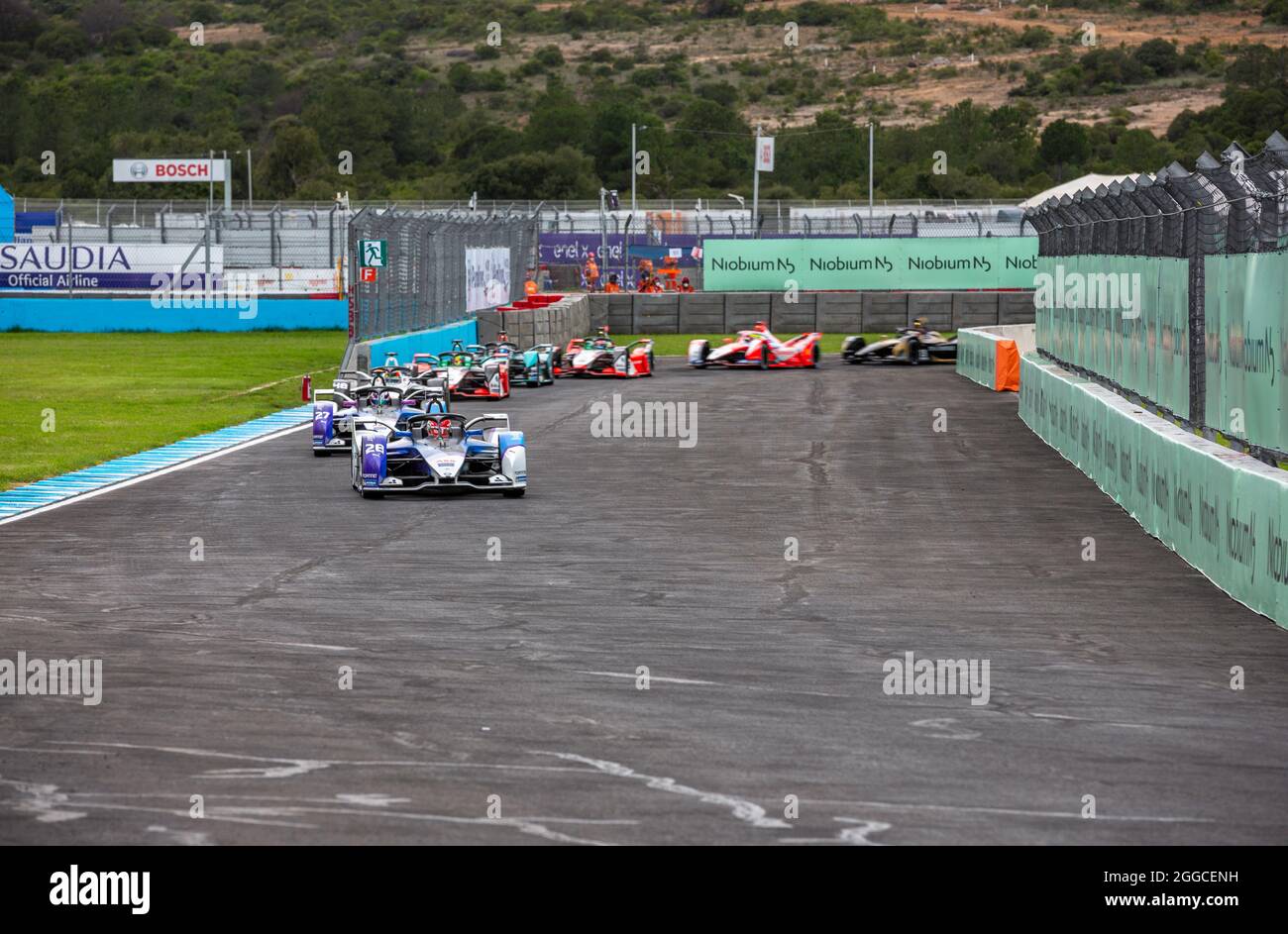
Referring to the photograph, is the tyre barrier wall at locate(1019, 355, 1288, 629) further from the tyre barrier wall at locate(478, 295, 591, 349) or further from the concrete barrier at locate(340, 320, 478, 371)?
the tyre barrier wall at locate(478, 295, 591, 349)

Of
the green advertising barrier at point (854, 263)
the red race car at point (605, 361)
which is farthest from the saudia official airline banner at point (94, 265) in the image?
the red race car at point (605, 361)

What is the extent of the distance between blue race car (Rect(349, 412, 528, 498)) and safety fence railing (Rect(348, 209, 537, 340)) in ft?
35.9

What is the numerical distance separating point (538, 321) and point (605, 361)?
572 cm

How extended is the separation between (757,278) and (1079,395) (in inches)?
1167

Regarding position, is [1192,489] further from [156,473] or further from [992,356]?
[992,356]

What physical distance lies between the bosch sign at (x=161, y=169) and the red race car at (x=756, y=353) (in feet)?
147

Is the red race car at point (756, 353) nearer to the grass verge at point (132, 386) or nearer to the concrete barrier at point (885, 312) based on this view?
the grass verge at point (132, 386)

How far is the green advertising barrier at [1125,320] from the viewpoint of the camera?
1466 cm

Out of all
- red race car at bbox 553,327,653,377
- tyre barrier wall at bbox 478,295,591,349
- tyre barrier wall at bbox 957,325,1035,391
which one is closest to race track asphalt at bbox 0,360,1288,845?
tyre barrier wall at bbox 957,325,1035,391

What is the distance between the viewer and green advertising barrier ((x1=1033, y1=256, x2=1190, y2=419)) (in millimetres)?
14664

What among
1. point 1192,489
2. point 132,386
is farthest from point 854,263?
point 1192,489
